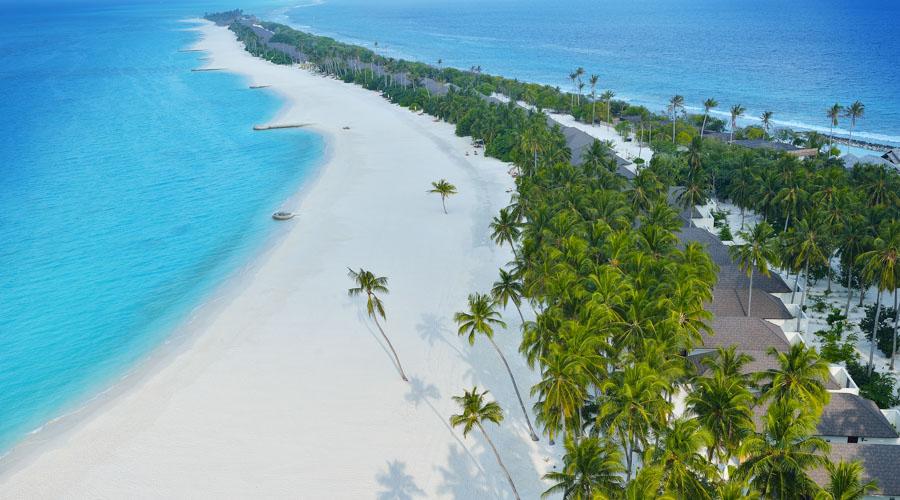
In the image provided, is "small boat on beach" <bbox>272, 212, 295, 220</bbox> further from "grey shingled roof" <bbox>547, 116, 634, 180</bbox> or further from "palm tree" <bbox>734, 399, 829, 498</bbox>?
"palm tree" <bbox>734, 399, 829, 498</bbox>

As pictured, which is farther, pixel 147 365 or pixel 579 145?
pixel 579 145

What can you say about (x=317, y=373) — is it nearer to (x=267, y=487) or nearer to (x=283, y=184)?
(x=267, y=487)

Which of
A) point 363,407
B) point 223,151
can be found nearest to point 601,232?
point 363,407

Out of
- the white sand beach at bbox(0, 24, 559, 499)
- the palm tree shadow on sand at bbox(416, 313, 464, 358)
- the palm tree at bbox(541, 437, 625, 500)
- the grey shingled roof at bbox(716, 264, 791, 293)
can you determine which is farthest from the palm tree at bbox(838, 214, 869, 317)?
the palm tree at bbox(541, 437, 625, 500)

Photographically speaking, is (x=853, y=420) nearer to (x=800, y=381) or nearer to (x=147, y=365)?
(x=800, y=381)

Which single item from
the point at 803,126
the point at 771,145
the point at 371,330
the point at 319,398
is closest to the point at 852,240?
the point at 371,330

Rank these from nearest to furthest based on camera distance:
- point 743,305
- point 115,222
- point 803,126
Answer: point 743,305 < point 115,222 < point 803,126

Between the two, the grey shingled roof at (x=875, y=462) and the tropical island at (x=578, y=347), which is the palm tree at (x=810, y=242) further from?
the grey shingled roof at (x=875, y=462)
